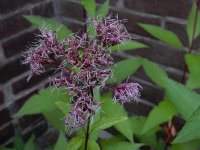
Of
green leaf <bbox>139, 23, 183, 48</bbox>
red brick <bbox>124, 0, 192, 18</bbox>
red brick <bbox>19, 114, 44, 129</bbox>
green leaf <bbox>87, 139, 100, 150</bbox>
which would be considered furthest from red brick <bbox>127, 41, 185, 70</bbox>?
Answer: green leaf <bbox>87, 139, 100, 150</bbox>

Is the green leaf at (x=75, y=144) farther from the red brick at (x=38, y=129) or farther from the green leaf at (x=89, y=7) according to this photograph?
the red brick at (x=38, y=129)

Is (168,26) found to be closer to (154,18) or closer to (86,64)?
(154,18)

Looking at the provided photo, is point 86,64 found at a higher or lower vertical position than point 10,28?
higher

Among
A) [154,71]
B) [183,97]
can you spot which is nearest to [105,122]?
[183,97]

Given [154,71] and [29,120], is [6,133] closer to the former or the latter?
[29,120]

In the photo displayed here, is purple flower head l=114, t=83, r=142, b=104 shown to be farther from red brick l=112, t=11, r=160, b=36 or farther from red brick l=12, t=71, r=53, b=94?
red brick l=12, t=71, r=53, b=94

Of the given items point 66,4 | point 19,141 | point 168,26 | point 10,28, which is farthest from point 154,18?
point 19,141

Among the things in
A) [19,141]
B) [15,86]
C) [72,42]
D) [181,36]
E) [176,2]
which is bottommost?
[19,141]
